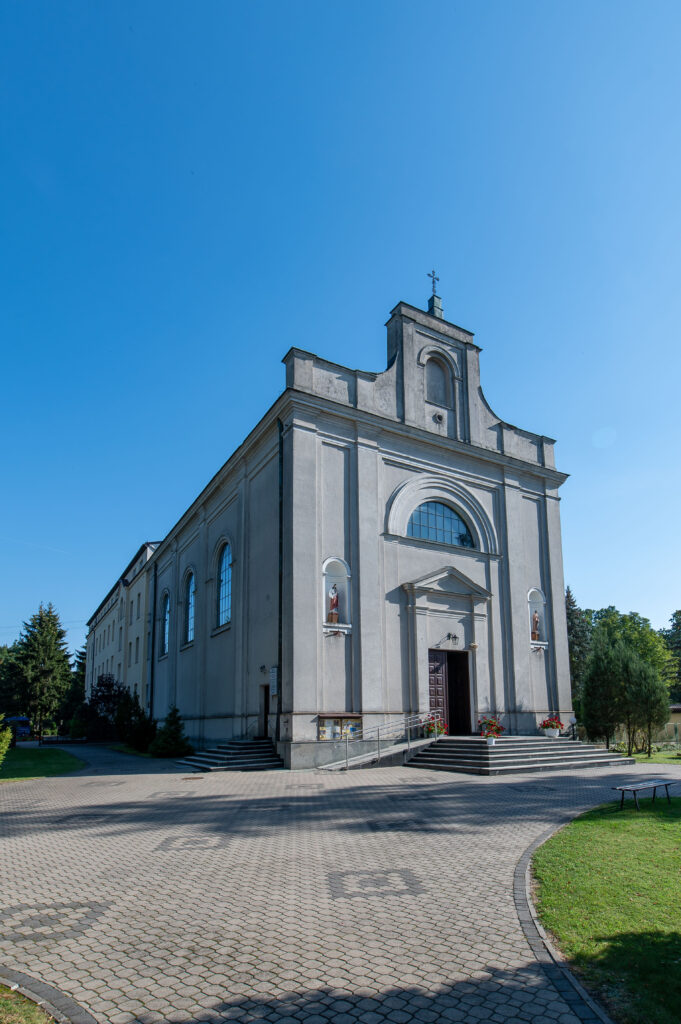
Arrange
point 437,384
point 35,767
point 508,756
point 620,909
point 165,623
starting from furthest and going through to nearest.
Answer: point 165,623 < point 437,384 < point 35,767 < point 508,756 < point 620,909

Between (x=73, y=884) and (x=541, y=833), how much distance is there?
228 inches

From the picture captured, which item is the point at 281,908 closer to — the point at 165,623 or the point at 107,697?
the point at 165,623

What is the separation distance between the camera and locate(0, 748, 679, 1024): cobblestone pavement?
4246 mm

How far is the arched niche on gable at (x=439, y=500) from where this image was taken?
2178 cm

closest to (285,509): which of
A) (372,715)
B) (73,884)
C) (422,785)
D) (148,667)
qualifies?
(372,715)

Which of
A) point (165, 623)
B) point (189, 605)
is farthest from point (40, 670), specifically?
point (189, 605)

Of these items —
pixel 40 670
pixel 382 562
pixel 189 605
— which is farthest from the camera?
pixel 40 670

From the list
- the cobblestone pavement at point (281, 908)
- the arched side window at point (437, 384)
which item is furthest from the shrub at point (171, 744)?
the arched side window at point (437, 384)

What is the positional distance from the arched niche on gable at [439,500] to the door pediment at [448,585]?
4.95 ft

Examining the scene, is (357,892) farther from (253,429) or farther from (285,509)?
(253,429)

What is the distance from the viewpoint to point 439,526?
917 inches

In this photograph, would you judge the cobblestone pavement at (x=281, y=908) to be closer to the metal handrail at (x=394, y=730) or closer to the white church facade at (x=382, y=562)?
the metal handrail at (x=394, y=730)

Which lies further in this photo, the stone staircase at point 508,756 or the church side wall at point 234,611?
the church side wall at point 234,611

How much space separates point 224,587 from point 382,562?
803cm
